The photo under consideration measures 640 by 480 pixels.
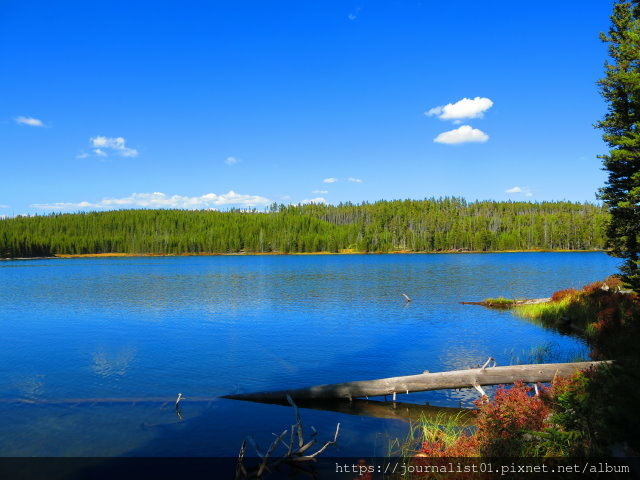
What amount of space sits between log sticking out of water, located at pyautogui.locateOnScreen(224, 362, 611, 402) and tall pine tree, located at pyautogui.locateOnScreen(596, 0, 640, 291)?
39.4ft

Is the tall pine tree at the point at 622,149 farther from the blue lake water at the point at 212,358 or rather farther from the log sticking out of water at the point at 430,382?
the log sticking out of water at the point at 430,382

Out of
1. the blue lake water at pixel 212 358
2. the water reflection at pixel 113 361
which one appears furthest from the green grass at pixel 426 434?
the water reflection at pixel 113 361

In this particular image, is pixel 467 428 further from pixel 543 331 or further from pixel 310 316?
pixel 310 316

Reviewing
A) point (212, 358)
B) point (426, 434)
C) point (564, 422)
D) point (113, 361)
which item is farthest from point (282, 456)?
point (113, 361)

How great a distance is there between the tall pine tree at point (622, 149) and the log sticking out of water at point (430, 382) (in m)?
12.0

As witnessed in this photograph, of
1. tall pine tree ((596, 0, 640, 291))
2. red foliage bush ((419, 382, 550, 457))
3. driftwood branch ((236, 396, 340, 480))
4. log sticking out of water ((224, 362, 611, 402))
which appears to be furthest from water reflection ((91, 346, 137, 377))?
tall pine tree ((596, 0, 640, 291))

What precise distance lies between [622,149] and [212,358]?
22.3m

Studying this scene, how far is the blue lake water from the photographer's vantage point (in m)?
12.8

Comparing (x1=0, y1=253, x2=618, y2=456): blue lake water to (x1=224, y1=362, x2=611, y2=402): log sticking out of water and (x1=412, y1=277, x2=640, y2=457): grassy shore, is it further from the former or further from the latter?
(x1=412, y1=277, x2=640, y2=457): grassy shore

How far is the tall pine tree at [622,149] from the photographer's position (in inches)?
904

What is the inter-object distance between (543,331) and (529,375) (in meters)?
14.5

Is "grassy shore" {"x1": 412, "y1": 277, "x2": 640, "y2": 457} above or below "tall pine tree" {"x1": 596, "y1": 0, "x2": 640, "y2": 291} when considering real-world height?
below

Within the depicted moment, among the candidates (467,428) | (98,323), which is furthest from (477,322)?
(98,323)

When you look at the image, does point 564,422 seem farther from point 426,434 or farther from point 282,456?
point 282,456
